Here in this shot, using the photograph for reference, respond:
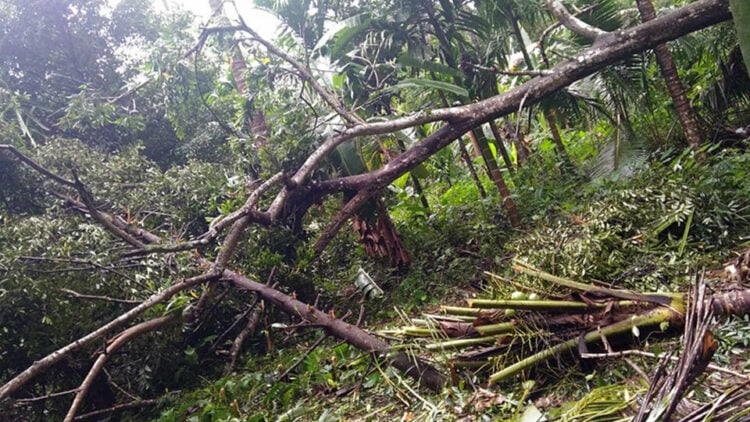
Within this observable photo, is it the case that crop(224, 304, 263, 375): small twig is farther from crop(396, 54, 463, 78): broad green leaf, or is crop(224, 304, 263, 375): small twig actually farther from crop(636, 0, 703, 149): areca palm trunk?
crop(636, 0, 703, 149): areca palm trunk

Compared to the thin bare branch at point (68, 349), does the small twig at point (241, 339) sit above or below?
below

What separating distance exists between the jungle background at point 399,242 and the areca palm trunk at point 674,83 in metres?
0.02

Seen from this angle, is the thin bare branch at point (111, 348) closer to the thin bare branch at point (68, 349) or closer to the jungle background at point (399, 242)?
the jungle background at point (399, 242)

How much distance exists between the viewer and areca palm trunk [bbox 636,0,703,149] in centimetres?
372

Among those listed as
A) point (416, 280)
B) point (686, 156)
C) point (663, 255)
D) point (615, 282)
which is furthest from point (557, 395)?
point (686, 156)

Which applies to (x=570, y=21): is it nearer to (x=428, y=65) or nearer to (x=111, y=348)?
(x=428, y=65)

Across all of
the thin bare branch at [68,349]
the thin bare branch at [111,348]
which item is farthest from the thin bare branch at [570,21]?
the thin bare branch at [111,348]

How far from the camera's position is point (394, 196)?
5.43m

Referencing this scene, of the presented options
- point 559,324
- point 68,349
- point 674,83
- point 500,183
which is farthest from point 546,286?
point 68,349

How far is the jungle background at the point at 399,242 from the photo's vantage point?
2.08m

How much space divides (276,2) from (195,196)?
2.25m

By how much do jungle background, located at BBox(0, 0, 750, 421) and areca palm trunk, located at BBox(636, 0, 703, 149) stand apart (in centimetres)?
2

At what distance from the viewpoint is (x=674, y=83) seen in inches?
149

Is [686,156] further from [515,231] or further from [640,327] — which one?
[640,327]
